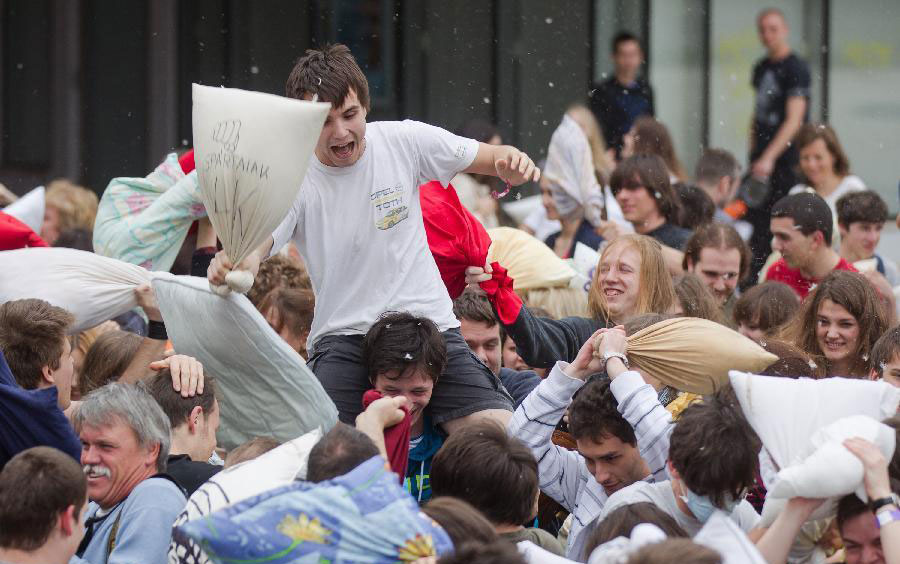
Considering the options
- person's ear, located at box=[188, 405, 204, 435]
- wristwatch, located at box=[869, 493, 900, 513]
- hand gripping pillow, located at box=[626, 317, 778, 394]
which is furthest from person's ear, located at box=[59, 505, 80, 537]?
wristwatch, located at box=[869, 493, 900, 513]

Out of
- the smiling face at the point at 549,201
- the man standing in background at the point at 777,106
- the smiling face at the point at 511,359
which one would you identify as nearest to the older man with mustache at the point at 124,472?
the smiling face at the point at 511,359

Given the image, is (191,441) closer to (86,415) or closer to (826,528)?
(86,415)

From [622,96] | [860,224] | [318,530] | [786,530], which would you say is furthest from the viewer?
[622,96]

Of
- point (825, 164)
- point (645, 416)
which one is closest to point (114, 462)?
point (645, 416)

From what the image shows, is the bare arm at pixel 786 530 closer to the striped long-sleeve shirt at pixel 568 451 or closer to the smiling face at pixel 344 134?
the striped long-sleeve shirt at pixel 568 451

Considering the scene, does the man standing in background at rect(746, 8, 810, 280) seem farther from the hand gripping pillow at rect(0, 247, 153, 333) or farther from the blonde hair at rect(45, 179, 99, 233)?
the hand gripping pillow at rect(0, 247, 153, 333)

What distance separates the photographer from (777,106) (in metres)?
9.91

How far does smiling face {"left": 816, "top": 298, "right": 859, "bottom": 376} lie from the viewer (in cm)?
541

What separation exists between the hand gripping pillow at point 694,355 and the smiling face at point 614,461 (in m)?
0.27

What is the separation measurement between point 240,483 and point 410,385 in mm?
1132

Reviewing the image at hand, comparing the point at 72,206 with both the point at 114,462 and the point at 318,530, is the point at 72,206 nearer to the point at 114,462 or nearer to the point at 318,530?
the point at 114,462

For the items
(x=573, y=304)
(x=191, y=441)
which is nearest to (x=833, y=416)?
(x=191, y=441)

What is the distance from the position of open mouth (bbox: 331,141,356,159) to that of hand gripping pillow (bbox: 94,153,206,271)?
1.22 metres

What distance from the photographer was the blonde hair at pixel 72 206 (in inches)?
322
